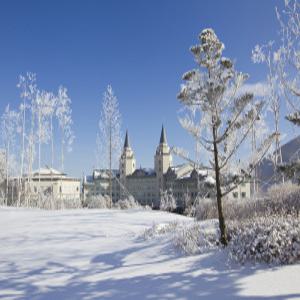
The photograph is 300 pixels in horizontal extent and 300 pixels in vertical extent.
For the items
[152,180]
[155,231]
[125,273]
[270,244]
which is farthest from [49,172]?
[270,244]

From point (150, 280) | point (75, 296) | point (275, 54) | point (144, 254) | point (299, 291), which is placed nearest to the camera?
point (299, 291)

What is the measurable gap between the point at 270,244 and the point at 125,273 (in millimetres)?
2617

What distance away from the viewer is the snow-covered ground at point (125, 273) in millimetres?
5039

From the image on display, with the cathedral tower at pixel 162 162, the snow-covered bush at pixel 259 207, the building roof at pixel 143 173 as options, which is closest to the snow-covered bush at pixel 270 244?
the snow-covered bush at pixel 259 207

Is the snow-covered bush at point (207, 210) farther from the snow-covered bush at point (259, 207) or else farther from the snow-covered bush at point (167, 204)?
the snow-covered bush at point (167, 204)

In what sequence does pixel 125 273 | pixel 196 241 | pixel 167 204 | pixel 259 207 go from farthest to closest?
pixel 167 204 → pixel 259 207 → pixel 196 241 → pixel 125 273

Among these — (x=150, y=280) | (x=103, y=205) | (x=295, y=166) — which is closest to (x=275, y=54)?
(x=295, y=166)

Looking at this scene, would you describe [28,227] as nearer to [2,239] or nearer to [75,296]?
[2,239]

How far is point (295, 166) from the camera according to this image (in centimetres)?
764

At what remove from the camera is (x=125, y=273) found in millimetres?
6102

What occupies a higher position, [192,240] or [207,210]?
[207,210]

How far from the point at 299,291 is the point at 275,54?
766 centimetres

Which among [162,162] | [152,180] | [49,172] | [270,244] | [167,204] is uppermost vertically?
[162,162]

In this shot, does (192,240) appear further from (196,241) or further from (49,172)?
(49,172)
